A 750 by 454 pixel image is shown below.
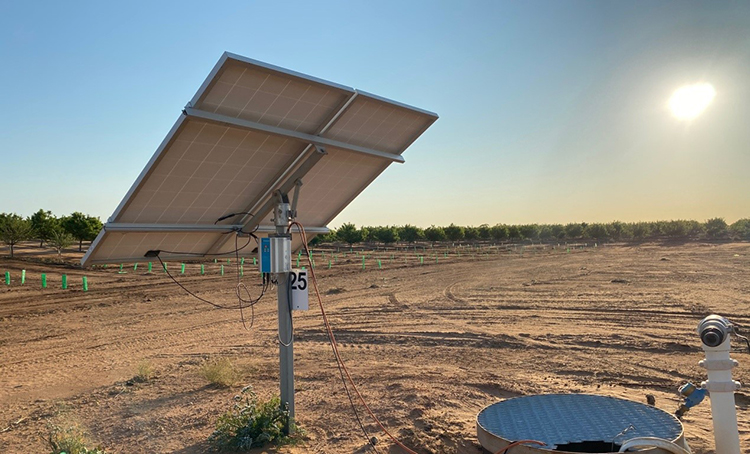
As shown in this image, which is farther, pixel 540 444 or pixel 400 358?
pixel 400 358

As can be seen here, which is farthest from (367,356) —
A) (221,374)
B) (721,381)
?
(721,381)

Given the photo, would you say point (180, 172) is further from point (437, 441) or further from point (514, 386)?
point (514, 386)

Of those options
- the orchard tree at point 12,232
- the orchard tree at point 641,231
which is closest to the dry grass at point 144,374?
the orchard tree at point 12,232

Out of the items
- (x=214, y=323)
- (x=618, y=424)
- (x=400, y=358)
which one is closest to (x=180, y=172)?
(x=618, y=424)

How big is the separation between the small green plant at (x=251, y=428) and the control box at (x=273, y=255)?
1666 millimetres

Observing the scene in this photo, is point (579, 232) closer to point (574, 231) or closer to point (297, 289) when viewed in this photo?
point (574, 231)

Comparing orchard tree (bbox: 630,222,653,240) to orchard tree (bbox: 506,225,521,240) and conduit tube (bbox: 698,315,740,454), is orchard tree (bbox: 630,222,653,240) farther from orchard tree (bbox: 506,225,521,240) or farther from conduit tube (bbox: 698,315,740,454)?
conduit tube (bbox: 698,315,740,454)

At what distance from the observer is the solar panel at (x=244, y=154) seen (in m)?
4.79

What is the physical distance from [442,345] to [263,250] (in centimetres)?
674

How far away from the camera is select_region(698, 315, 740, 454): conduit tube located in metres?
3.88

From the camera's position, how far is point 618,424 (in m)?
4.93

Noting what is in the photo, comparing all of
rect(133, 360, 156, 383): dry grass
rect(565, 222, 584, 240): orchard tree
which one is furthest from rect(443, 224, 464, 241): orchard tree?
rect(133, 360, 156, 383): dry grass

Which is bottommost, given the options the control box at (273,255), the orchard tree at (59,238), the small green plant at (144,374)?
the small green plant at (144,374)

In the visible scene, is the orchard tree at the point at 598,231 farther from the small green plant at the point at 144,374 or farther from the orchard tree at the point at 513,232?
the small green plant at the point at 144,374
